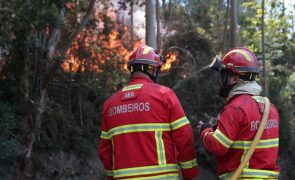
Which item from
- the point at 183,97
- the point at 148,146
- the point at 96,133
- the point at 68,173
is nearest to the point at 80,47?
the point at 96,133

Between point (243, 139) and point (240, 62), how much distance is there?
756mm

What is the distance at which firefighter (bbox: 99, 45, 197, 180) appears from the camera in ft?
13.8

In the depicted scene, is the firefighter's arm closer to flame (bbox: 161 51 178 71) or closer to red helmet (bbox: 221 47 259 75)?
red helmet (bbox: 221 47 259 75)

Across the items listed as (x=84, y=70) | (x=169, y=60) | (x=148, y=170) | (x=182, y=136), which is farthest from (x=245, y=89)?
(x=169, y=60)

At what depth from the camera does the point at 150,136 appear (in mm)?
4207

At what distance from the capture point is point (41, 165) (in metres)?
11.2

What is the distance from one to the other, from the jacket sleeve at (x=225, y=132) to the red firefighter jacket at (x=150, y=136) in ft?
1.01

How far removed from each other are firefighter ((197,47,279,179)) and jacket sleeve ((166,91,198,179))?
172 millimetres

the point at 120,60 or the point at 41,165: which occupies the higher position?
the point at 120,60

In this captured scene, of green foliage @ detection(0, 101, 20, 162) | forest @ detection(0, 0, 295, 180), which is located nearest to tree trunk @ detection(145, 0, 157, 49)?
forest @ detection(0, 0, 295, 180)

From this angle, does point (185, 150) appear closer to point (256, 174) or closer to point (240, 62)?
point (256, 174)

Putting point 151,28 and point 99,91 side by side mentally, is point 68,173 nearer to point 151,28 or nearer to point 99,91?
point 99,91

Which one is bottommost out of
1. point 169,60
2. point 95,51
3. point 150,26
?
point 169,60

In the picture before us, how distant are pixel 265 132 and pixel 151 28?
5259 millimetres
